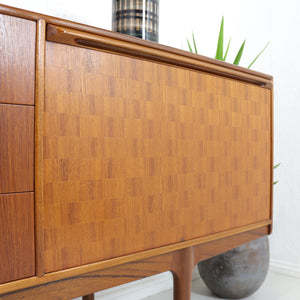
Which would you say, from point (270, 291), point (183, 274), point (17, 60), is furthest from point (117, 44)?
point (270, 291)

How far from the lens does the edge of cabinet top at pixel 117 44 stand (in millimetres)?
626

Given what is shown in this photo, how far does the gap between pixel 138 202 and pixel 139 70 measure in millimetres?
267

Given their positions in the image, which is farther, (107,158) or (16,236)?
(107,158)

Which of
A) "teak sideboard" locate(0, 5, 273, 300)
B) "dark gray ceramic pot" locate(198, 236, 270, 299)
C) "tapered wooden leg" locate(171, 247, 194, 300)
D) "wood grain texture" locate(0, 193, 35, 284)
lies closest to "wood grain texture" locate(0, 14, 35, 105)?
"teak sideboard" locate(0, 5, 273, 300)

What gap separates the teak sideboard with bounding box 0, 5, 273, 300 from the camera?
0.60m

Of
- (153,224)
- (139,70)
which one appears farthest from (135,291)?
(139,70)

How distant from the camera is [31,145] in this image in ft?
1.98

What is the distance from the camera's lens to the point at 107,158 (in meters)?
0.71

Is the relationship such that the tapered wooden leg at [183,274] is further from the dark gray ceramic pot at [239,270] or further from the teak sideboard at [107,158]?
the dark gray ceramic pot at [239,270]

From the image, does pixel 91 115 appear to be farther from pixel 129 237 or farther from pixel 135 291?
pixel 135 291

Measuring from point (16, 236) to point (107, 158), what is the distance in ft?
0.69

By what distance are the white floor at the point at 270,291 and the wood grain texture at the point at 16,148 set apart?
1.11m

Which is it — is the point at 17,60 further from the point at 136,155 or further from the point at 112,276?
the point at 112,276

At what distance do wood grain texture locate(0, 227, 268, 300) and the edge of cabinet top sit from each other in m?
0.42
